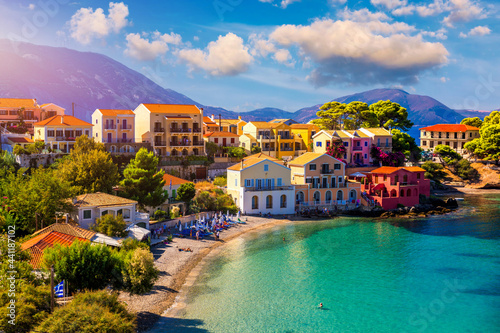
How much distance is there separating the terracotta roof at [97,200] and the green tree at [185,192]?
29.6 ft

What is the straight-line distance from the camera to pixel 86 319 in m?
17.6

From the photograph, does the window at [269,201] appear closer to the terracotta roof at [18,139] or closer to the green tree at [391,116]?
the terracotta roof at [18,139]

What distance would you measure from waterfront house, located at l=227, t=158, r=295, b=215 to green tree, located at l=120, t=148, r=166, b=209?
34.2 feet

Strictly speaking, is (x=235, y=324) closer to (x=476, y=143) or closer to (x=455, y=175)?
(x=455, y=175)

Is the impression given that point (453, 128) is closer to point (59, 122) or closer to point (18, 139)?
point (59, 122)

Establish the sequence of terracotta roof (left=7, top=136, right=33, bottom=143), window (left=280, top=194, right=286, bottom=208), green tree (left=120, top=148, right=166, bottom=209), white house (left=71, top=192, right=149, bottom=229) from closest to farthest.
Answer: white house (left=71, top=192, right=149, bottom=229) < green tree (left=120, top=148, right=166, bottom=209) < window (left=280, top=194, right=286, bottom=208) < terracotta roof (left=7, top=136, right=33, bottom=143)

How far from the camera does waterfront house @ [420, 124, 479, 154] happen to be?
9344 cm

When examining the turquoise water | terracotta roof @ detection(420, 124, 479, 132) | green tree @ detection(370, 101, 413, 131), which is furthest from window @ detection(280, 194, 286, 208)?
terracotta roof @ detection(420, 124, 479, 132)

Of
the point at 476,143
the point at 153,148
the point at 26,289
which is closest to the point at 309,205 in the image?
the point at 153,148

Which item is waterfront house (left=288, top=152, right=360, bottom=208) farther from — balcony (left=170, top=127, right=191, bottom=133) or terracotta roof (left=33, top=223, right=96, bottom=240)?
terracotta roof (left=33, top=223, right=96, bottom=240)

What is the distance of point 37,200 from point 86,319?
19.3m

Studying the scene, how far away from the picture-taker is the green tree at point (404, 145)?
75625mm

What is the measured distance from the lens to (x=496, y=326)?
82.6 feet

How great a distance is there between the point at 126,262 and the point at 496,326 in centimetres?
2051
